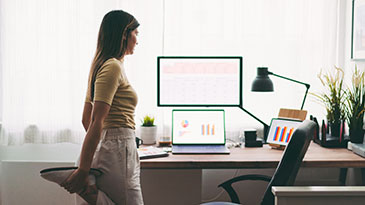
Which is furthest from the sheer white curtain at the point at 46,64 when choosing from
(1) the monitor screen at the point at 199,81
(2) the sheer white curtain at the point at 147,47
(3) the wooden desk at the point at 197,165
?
(3) the wooden desk at the point at 197,165

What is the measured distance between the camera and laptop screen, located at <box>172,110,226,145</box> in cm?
258

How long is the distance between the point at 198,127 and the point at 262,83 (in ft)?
1.60

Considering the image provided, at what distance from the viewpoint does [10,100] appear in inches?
111

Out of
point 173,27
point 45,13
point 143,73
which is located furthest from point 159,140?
point 45,13

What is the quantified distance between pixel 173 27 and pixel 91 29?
0.56m

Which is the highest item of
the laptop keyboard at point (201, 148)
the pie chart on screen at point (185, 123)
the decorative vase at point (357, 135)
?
the pie chart on screen at point (185, 123)

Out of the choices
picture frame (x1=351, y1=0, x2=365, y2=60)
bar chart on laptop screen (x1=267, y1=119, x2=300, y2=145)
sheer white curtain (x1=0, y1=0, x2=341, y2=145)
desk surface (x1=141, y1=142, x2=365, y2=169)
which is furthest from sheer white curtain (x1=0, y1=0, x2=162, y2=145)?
picture frame (x1=351, y1=0, x2=365, y2=60)

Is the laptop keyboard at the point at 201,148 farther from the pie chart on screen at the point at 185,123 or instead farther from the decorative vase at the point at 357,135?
the decorative vase at the point at 357,135

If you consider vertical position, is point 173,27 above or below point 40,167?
above

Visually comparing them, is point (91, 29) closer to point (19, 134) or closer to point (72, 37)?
point (72, 37)

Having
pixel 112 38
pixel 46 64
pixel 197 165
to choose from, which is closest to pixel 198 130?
pixel 197 165

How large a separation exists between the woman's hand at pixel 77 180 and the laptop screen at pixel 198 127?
0.93 m

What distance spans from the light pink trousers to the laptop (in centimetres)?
73

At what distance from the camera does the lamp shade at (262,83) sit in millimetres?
2589
